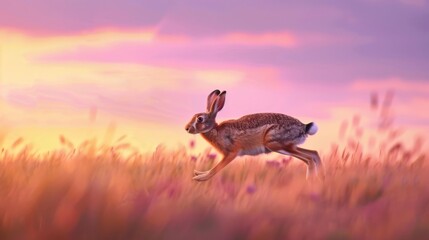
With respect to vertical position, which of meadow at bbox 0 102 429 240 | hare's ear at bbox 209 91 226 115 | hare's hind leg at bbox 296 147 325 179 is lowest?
meadow at bbox 0 102 429 240

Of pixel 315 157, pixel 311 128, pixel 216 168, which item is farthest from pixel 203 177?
pixel 311 128

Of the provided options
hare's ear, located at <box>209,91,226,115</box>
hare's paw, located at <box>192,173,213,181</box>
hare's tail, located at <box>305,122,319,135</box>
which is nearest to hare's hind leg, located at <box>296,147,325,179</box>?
hare's tail, located at <box>305,122,319,135</box>

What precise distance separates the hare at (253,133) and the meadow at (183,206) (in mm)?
1619

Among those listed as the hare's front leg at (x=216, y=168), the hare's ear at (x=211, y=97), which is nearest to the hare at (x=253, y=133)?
the hare's ear at (x=211, y=97)

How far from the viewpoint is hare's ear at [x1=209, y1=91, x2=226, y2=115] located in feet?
31.2

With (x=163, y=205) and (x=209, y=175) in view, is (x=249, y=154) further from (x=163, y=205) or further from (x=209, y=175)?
(x=163, y=205)

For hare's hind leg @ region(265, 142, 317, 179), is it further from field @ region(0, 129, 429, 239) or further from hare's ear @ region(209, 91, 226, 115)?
field @ region(0, 129, 429, 239)

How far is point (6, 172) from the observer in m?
6.18

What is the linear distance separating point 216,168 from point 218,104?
1206mm

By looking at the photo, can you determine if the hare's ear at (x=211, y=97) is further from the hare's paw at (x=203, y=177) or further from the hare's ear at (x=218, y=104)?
the hare's paw at (x=203, y=177)

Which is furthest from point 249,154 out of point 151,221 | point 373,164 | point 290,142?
point 151,221

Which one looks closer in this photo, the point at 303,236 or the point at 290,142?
the point at 303,236

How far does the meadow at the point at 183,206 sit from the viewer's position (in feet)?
16.4

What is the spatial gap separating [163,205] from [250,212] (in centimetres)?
65
